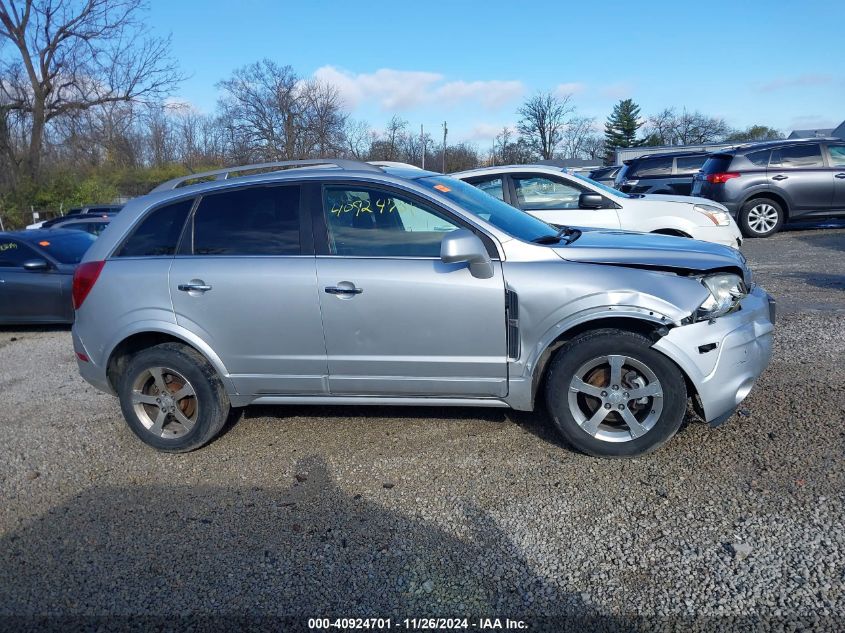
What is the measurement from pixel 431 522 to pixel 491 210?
7.01 feet

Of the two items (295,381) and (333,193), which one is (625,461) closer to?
(295,381)

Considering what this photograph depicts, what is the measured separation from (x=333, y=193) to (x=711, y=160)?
12.2 m

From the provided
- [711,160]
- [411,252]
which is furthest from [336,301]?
[711,160]

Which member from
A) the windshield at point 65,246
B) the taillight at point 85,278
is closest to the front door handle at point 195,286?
the taillight at point 85,278

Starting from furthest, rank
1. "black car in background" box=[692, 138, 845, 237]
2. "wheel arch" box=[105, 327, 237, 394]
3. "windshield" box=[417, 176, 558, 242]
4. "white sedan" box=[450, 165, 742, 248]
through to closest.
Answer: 1. "black car in background" box=[692, 138, 845, 237]
2. "white sedan" box=[450, 165, 742, 248]
3. "wheel arch" box=[105, 327, 237, 394]
4. "windshield" box=[417, 176, 558, 242]

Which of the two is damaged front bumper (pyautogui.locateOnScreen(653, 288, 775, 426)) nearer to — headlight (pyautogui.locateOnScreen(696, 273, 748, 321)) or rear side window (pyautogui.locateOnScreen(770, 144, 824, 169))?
headlight (pyautogui.locateOnScreen(696, 273, 748, 321))

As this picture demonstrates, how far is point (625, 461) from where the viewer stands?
408 cm

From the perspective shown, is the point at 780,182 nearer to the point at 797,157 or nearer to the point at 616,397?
the point at 797,157

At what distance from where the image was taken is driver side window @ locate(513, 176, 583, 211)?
8734 mm

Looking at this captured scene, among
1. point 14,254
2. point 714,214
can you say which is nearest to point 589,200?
point 714,214

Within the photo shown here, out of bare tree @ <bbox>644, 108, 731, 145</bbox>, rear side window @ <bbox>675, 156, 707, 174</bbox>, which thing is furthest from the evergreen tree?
rear side window @ <bbox>675, 156, 707, 174</bbox>

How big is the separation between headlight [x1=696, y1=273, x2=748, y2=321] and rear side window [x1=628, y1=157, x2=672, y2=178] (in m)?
15.2

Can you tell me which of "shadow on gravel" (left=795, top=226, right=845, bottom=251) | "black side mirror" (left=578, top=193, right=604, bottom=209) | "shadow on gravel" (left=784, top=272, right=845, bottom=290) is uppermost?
"black side mirror" (left=578, top=193, right=604, bottom=209)

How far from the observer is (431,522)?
356cm
